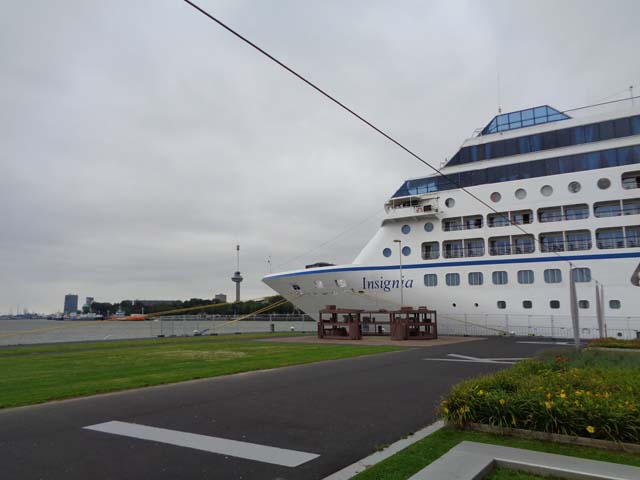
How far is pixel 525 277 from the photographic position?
2745 cm

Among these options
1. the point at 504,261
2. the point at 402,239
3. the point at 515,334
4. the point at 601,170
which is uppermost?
the point at 601,170

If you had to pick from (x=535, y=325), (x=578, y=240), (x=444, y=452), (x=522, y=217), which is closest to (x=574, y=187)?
(x=578, y=240)

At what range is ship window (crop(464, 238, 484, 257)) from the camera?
29969mm

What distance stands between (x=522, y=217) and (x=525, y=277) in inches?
164

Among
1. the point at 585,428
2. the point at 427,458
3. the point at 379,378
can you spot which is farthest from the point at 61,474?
the point at 379,378

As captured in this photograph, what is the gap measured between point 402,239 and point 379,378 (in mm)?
21044

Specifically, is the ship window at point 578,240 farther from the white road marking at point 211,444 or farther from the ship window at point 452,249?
the white road marking at point 211,444

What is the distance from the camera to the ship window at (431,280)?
30141 millimetres

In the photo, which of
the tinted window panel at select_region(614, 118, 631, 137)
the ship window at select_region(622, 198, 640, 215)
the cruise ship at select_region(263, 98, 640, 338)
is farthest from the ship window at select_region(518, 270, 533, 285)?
the tinted window panel at select_region(614, 118, 631, 137)

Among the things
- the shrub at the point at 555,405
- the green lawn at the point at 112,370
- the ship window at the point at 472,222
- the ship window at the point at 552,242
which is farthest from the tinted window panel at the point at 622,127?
the shrub at the point at 555,405

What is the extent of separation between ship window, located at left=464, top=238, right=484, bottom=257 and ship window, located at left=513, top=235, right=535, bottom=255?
206 centimetres

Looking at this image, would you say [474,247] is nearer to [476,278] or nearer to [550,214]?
[476,278]

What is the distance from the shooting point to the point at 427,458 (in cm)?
502

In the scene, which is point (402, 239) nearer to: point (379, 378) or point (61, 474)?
point (379, 378)
